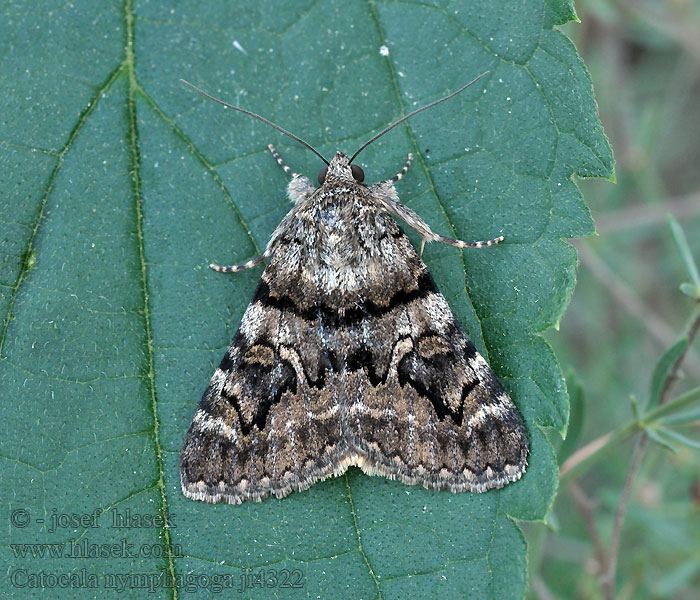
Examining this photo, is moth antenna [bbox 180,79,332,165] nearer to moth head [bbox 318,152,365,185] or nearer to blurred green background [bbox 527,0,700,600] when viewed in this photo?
moth head [bbox 318,152,365,185]

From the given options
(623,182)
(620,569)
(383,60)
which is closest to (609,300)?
(623,182)

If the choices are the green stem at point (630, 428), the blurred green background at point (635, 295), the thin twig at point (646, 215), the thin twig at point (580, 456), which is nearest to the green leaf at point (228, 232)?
the green stem at point (630, 428)

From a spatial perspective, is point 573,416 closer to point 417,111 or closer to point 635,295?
point 417,111

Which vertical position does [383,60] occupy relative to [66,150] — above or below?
above

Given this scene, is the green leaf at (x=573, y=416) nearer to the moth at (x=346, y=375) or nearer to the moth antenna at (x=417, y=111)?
the moth at (x=346, y=375)

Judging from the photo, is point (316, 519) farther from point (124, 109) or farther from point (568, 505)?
point (568, 505)

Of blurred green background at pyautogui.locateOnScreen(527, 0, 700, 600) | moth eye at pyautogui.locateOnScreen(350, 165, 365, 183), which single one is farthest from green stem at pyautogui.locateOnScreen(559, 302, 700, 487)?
moth eye at pyautogui.locateOnScreen(350, 165, 365, 183)
